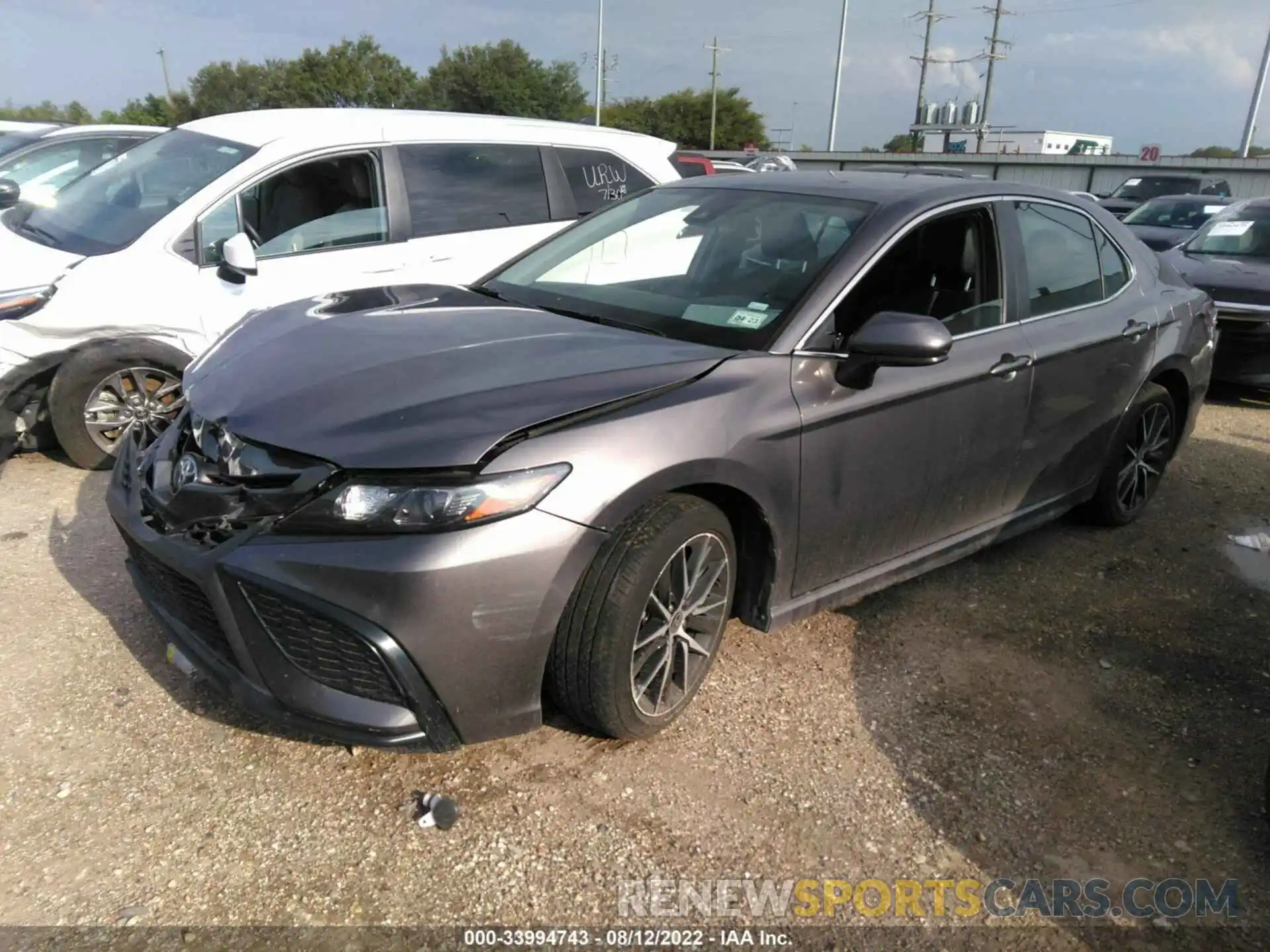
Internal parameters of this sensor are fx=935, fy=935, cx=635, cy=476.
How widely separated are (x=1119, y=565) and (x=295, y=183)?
15.2 feet

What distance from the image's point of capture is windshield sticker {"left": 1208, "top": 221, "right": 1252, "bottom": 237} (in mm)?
8469

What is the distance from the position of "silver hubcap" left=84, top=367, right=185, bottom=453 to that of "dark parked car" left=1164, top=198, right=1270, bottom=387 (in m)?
6.61

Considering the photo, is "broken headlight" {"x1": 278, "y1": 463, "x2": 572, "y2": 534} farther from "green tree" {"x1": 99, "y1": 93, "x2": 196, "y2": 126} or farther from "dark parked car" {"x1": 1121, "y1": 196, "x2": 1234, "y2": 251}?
"green tree" {"x1": 99, "y1": 93, "x2": 196, "y2": 126}

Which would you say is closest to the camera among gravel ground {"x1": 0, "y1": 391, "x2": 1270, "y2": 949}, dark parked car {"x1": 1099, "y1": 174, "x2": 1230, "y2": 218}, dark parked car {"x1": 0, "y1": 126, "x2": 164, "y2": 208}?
gravel ground {"x1": 0, "y1": 391, "x2": 1270, "y2": 949}

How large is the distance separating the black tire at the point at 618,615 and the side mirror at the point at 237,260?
10.3 feet

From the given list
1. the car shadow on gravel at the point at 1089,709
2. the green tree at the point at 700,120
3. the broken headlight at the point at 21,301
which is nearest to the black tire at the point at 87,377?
the broken headlight at the point at 21,301

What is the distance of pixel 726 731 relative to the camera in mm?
2973

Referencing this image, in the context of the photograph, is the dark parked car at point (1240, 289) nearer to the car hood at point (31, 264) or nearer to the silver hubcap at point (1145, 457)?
the silver hubcap at point (1145, 457)

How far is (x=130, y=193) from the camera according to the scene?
5242 mm

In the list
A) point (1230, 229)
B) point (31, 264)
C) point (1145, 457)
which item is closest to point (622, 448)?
point (1145, 457)

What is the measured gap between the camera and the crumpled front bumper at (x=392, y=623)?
221 cm

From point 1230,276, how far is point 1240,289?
29 cm

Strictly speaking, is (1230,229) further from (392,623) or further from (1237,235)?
(392,623)

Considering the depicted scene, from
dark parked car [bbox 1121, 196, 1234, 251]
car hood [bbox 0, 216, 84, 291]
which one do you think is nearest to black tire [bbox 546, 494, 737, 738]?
car hood [bbox 0, 216, 84, 291]
